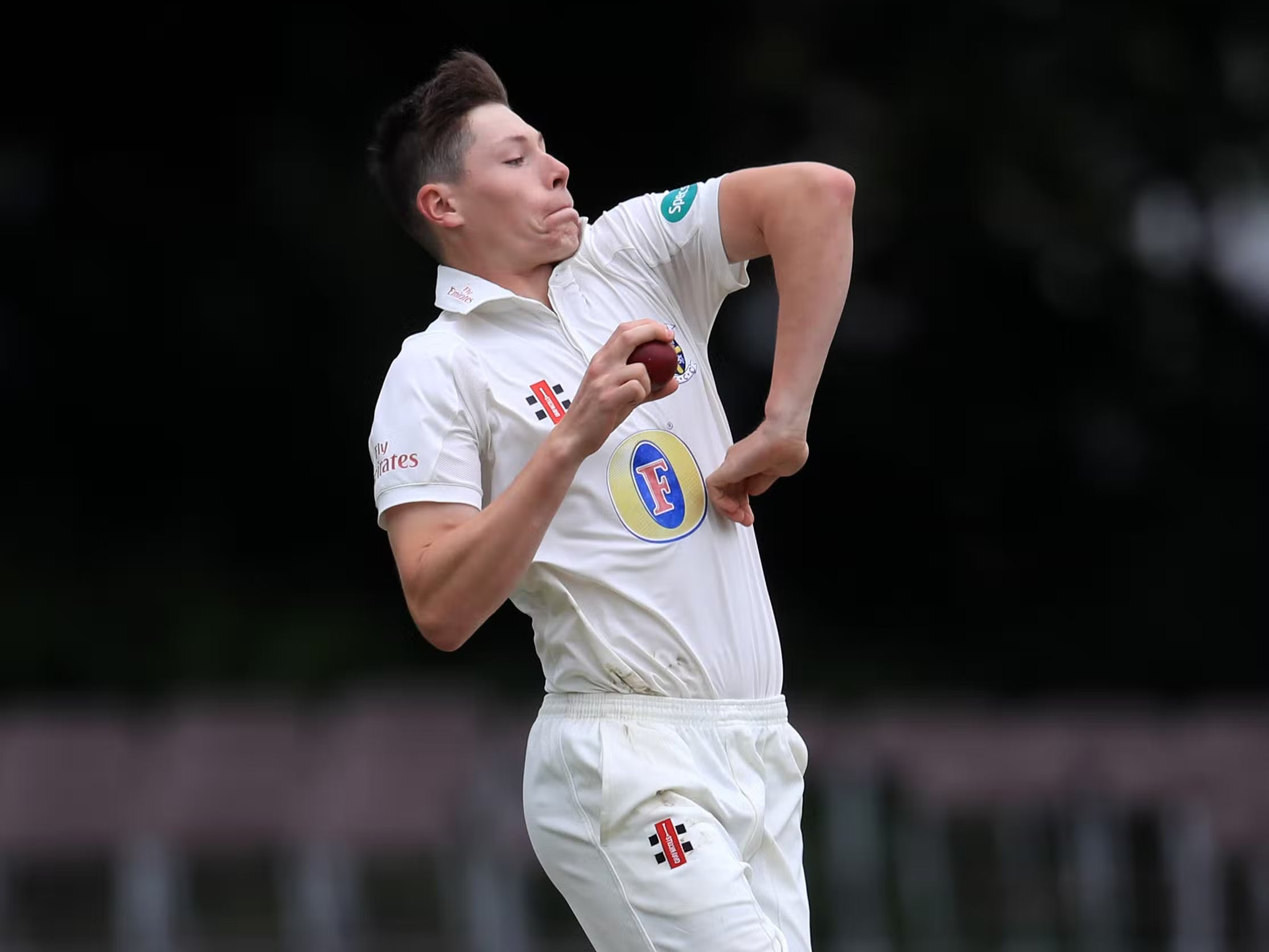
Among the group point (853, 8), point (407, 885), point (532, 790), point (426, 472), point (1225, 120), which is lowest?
point (407, 885)

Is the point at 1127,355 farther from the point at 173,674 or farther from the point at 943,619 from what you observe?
the point at 173,674

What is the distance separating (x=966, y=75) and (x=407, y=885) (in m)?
7.27

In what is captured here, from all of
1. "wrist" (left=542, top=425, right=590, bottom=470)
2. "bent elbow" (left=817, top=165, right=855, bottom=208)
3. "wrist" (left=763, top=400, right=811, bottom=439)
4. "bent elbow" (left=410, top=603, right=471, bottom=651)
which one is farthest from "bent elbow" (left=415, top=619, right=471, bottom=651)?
"bent elbow" (left=817, top=165, right=855, bottom=208)

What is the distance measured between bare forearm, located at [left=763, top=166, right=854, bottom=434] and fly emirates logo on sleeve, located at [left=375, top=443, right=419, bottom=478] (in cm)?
67

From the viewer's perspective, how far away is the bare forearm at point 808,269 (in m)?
3.58

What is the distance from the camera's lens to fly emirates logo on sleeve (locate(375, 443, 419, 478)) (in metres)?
3.48

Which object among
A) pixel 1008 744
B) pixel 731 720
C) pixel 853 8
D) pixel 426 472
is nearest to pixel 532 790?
pixel 731 720

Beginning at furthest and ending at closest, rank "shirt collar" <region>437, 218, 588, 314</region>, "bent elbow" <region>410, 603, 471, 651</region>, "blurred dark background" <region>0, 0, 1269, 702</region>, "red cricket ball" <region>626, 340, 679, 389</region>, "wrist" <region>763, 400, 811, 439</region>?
1. "blurred dark background" <region>0, 0, 1269, 702</region>
2. "shirt collar" <region>437, 218, 588, 314</region>
3. "wrist" <region>763, 400, 811, 439</region>
4. "bent elbow" <region>410, 603, 471, 651</region>
5. "red cricket ball" <region>626, 340, 679, 389</region>

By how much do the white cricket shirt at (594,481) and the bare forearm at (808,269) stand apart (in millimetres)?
185

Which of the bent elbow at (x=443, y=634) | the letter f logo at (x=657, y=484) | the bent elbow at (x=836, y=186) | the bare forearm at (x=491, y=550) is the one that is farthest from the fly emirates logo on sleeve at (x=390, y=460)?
the bent elbow at (x=836, y=186)

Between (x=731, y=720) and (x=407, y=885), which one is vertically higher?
(x=731, y=720)

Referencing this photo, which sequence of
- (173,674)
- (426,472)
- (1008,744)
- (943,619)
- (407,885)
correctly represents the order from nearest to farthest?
(426,472) → (1008,744) → (407,885) → (173,674) → (943,619)

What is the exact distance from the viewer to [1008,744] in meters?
10.5

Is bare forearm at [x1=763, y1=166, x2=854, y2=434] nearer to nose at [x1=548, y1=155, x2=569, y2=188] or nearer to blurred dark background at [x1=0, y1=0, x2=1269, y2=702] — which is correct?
nose at [x1=548, y1=155, x2=569, y2=188]
